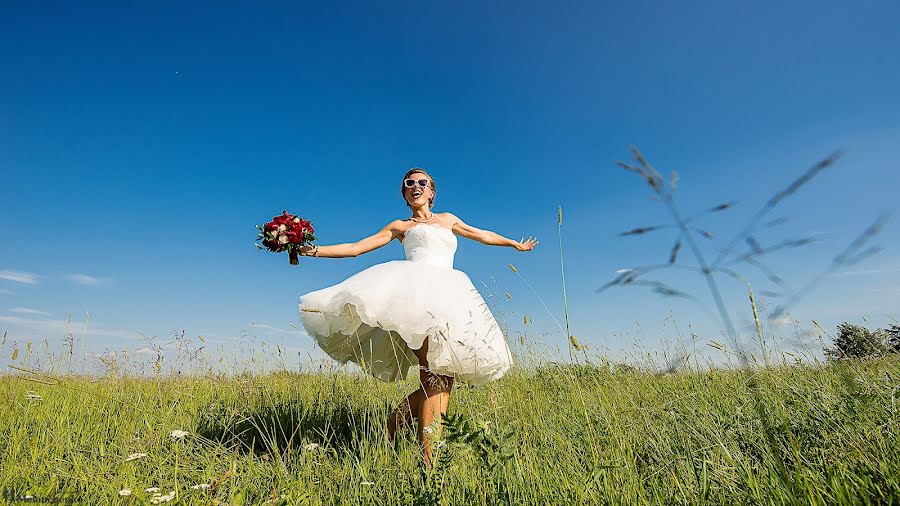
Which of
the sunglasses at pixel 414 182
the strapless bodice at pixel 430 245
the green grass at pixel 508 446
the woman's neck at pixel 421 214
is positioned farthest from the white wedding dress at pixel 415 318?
the sunglasses at pixel 414 182

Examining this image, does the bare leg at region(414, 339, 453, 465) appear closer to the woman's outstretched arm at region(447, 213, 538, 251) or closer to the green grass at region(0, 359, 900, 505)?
the green grass at region(0, 359, 900, 505)

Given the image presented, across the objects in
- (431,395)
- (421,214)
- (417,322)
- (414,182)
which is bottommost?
(431,395)

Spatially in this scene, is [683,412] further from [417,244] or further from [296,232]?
[296,232]

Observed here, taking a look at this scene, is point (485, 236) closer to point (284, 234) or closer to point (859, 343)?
point (284, 234)

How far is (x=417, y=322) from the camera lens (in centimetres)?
388

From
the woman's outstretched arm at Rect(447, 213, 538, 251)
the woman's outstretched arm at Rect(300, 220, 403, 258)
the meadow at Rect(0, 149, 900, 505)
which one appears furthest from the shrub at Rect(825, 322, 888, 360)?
the woman's outstretched arm at Rect(300, 220, 403, 258)

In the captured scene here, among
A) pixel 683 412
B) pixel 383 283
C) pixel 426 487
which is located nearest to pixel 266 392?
pixel 383 283

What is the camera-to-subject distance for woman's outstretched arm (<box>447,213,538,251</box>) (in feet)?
17.6

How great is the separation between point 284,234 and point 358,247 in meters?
0.75

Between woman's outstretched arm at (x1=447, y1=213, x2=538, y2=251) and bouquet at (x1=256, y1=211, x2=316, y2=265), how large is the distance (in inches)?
62.5

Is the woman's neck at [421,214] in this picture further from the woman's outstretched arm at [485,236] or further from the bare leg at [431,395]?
the bare leg at [431,395]

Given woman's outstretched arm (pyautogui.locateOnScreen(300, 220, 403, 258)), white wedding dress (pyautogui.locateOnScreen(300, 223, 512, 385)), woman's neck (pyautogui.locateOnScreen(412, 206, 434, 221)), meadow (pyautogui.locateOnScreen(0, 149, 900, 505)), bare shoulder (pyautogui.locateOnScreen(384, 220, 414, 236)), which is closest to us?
meadow (pyautogui.locateOnScreen(0, 149, 900, 505))

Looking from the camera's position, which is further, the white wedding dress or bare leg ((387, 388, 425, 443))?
bare leg ((387, 388, 425, 443))

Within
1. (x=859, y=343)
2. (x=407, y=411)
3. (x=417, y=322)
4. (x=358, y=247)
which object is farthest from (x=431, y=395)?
(x=859, y=343)
